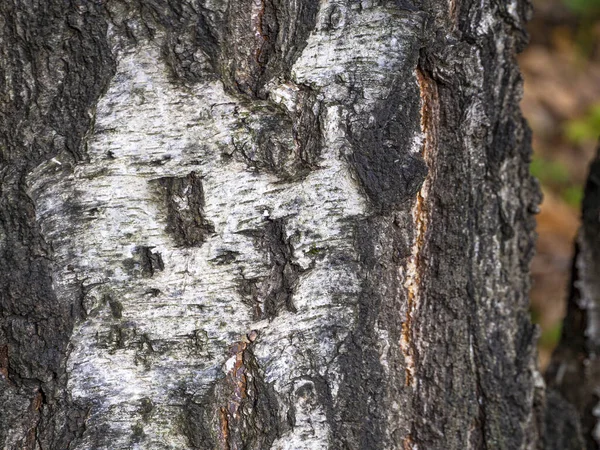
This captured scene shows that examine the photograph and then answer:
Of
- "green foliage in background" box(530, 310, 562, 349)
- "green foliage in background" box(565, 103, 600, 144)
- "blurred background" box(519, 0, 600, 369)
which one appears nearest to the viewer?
"green foliage in background" box(530, 310, 562, 349)

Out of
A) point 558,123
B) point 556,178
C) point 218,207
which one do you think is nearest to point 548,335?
point 556,178

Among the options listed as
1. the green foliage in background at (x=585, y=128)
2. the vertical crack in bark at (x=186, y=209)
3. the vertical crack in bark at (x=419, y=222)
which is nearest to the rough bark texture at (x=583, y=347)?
the vertical crack in bark at (x=419, y=222)

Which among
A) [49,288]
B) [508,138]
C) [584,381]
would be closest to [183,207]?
[49,288]

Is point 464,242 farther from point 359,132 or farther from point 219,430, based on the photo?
point 219,430

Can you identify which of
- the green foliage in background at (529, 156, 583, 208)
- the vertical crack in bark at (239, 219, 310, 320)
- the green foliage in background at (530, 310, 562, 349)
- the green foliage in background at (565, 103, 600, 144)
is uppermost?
the green foliage in background at (565, 103, 600, 144)

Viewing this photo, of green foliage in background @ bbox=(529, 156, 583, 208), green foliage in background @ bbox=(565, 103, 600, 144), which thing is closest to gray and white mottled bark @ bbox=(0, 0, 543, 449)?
green foliage in background @ bbox=(529, 156, 583, 208)

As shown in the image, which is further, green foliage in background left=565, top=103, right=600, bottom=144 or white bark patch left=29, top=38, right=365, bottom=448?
green foliage in background left=565, top=103, right=600, bottom=144

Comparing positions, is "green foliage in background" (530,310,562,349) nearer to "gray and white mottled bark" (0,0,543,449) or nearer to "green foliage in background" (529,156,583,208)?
"green foliage in background" (529,156,583,208)

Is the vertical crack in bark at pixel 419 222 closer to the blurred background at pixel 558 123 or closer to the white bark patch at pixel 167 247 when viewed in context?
the white bark patch at pixel 167 247
